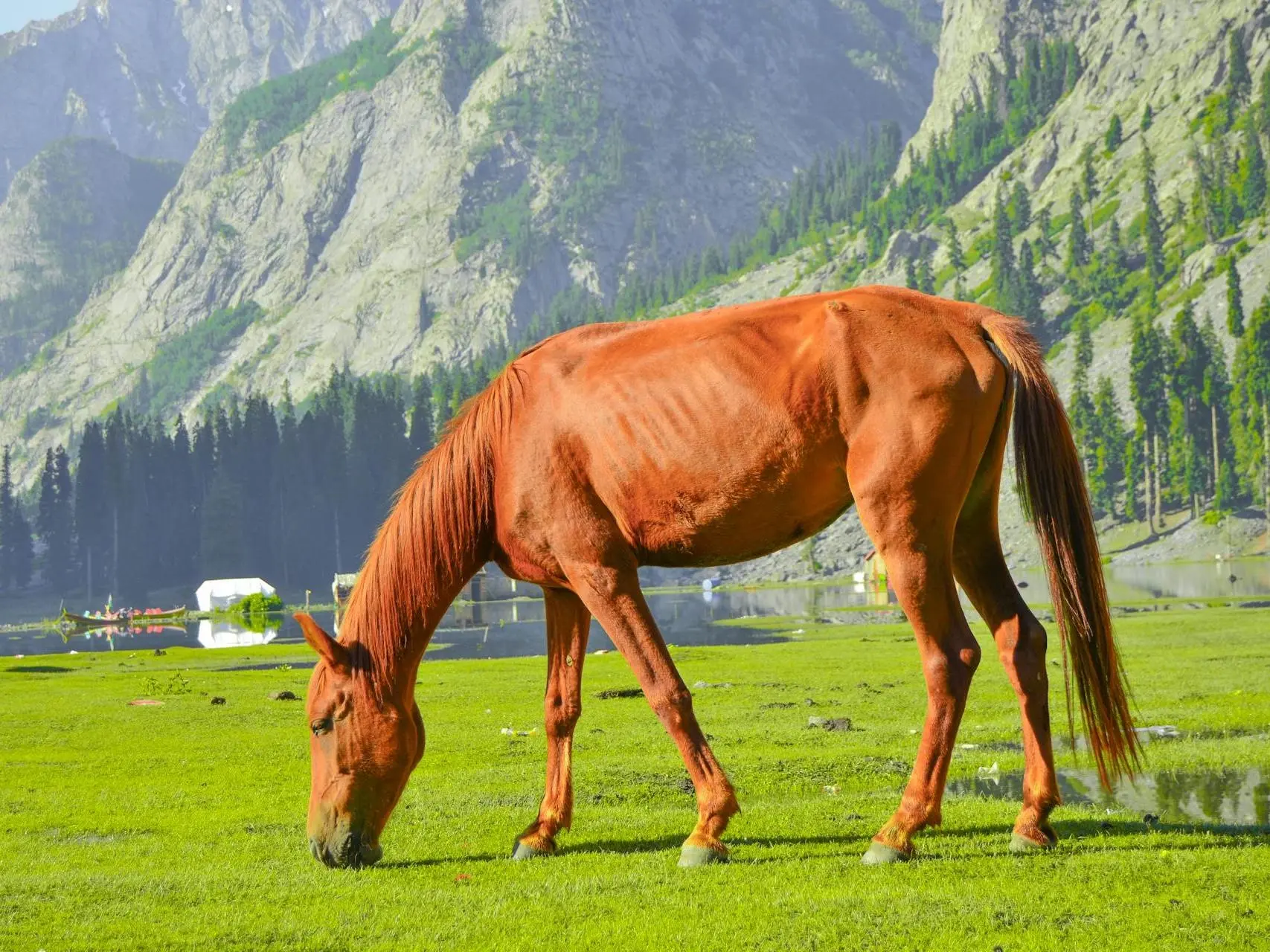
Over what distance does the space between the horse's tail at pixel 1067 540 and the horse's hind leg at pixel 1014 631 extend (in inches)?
8.3

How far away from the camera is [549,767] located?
411 inches

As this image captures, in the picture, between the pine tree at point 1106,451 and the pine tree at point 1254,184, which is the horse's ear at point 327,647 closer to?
the pine tree at point 1106,451

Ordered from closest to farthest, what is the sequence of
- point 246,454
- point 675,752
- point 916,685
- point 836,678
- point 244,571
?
point 675,752 → point 916,685 → point 836,678 → point 244,571 → point 246,454

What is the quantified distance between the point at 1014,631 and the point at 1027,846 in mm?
1539

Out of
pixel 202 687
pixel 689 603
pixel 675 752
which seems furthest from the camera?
pixel 689 603

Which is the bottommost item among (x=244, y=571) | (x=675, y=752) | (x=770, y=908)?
(x=244, y=571)

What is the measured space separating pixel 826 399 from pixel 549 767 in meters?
3.64

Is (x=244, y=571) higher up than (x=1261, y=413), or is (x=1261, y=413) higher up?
(x=1261, y=413)

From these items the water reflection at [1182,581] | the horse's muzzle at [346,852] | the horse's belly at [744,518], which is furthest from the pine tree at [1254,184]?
the horse's muzzle at [346,852]

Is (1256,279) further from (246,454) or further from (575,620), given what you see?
(575,620)

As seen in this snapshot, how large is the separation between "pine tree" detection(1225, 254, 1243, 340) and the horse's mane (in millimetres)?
154472

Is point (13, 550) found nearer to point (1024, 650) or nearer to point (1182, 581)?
point (1182, 581)

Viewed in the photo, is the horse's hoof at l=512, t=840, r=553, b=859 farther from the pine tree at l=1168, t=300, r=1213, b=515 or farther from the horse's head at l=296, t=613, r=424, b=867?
the pine tree at l=1168, t=300, r=1213, b=515

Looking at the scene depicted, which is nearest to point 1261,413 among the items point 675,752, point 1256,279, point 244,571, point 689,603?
point 1256,279
